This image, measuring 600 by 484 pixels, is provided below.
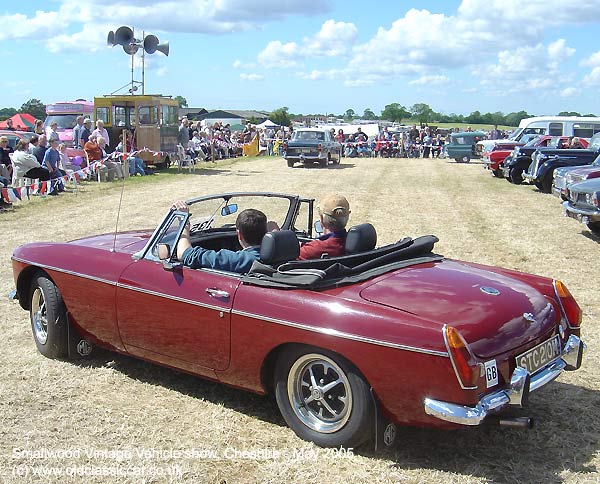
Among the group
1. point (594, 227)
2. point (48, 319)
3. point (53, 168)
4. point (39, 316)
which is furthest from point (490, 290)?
point (53, 168)

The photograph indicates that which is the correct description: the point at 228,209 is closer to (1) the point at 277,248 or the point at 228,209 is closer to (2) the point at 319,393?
(1) the point at 277,248

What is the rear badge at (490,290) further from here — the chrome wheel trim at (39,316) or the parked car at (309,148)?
the parked car at (309,148)

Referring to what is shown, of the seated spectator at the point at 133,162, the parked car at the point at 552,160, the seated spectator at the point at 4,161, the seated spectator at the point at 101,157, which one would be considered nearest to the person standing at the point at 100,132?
the seated spectator at the point at 101,157

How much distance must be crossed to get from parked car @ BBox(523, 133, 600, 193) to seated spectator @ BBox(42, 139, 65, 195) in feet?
38.8

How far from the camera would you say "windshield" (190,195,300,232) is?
5078 millimetres

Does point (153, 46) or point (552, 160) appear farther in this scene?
point (153, 46)

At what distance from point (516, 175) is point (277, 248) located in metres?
17.6

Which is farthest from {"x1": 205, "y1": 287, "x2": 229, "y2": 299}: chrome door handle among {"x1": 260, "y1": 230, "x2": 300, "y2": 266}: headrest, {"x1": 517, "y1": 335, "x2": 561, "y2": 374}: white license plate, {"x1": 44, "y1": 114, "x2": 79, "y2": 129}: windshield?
{"x1": 44, "y1": 114, "x2": 79, "y2": 129}: windshield

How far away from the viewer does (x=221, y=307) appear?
4062mm

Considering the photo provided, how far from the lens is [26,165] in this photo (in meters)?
14.6

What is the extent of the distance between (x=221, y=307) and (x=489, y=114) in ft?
416

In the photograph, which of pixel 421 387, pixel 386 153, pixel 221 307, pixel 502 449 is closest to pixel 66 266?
pixel 221 307

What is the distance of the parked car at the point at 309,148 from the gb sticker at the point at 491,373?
22.7m

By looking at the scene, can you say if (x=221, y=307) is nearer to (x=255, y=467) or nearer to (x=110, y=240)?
(x=255, y=467)
